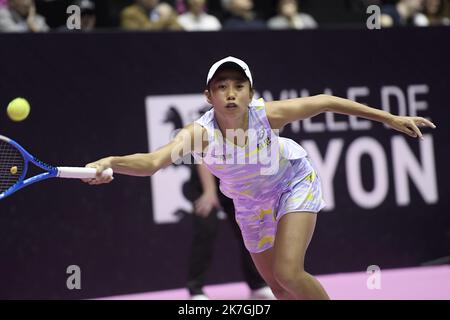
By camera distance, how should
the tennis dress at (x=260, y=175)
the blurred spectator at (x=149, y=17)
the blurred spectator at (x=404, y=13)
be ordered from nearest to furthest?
the tennis dress at (x=260, y=175)
the blurred spectator at (x=149, y=17)
the blurred spectator at (x=404, y=13)

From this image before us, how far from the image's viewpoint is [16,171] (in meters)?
5.02

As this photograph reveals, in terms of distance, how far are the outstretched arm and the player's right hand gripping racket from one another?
1.28 m

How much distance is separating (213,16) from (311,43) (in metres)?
2.10

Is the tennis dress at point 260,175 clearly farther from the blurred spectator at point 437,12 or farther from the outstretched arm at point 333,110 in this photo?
the blurred spectator at point 437,12

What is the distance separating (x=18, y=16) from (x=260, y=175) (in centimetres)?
401

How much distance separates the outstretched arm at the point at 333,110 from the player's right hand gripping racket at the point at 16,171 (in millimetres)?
1281

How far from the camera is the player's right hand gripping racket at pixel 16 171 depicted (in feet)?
15.2

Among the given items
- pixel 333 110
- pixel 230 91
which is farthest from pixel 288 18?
pixel 230 91

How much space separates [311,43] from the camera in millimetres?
8492

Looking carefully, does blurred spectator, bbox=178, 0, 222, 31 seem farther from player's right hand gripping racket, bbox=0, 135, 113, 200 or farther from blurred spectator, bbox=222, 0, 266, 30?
player's right hand gripping racket, bbox=0, 135, 113, 200

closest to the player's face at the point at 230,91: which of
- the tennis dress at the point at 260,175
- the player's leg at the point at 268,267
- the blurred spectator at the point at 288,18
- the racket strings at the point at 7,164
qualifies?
the tennis dress at the point at 260,175

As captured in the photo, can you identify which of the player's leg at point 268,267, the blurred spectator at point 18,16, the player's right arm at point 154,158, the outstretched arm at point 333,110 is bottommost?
the player's leg at point 268,267
